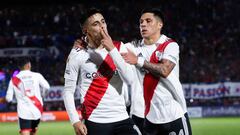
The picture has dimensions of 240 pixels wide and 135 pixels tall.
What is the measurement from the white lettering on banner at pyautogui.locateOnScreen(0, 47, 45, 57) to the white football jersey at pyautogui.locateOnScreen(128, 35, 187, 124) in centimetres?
2902

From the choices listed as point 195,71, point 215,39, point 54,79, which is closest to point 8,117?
point 54,79

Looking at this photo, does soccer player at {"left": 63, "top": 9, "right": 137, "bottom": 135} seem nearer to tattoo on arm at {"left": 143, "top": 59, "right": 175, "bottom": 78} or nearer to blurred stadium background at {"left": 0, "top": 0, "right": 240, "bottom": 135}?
tattoo on arm at {"left": 143, "top": 59, "right": 175, "bottom": 78}

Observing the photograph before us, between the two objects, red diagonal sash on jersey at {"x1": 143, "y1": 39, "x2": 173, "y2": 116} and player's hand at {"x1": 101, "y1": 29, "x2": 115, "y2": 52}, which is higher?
player's hand at {"x1": 101, "y1": 29, "x2": 115, "y2": 52}

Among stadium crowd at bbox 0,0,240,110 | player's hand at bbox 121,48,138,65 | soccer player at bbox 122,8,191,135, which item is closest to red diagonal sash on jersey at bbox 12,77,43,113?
soccer player at bbox 122,8,191,135

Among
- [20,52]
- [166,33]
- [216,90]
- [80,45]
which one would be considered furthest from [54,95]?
[80,45]

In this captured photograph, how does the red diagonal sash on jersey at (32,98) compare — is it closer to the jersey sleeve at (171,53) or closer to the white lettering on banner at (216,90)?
the jersey sleeve at (171,53)

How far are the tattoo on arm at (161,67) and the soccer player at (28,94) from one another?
6.98 m

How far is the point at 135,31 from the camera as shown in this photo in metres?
37.8

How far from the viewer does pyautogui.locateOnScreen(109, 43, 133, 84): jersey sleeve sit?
590 cm

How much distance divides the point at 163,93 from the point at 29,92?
6.93 m

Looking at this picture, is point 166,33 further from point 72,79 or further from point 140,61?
point 72,79

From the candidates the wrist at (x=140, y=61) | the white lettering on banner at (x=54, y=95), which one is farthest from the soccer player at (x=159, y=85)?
the white lettering on banner at (x=54, y=95)

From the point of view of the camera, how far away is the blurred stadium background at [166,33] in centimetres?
2828

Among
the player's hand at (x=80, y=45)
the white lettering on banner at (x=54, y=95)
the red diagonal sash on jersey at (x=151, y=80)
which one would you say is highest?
the player's hand at (x=80, y=45)
